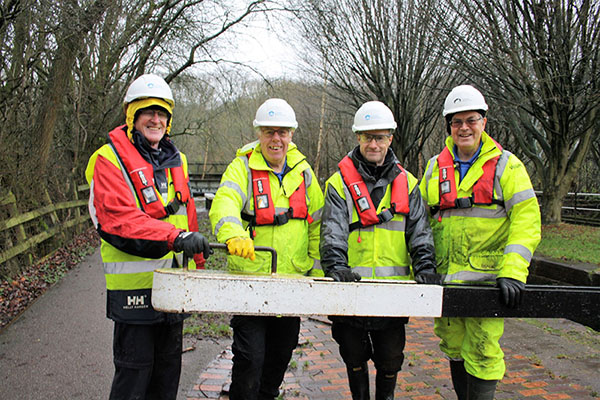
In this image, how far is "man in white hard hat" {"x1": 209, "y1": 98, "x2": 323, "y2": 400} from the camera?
3285 millimetres

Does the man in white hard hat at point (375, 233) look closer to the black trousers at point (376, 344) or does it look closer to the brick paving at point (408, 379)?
the black trousers at point (376, 344)

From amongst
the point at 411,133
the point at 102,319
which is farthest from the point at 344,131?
the point at 102,319

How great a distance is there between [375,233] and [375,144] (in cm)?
60

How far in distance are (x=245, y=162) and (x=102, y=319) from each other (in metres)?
3.87

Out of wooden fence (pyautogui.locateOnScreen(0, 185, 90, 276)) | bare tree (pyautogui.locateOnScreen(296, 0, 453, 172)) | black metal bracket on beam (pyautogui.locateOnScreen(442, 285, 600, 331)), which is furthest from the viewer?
bare tree (pyautogui.locateOnScreen(296, 0, 453, 172))

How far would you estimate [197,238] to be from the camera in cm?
278

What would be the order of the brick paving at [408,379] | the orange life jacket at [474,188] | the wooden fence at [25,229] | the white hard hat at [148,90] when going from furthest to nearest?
the wooden fence at [25,229] → the brick paving at [408,379] → the orange life jacket at [474,188] → the white hard hat at [148,90]

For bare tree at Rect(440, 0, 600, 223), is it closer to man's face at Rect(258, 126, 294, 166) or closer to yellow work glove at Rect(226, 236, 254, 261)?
man's face at Rect(258, 126, 294, 166)

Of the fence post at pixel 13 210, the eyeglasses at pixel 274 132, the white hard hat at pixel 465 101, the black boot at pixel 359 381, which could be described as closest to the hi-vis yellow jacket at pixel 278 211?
the eyeglasses at pixel 274 132

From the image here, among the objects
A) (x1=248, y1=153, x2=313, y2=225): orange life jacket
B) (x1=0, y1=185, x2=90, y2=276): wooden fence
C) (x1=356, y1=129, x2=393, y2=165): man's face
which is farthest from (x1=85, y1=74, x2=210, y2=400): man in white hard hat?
(x1=0, y1=185, x2=90, y2=276): wooden fence

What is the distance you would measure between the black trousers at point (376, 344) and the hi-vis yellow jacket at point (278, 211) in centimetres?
49

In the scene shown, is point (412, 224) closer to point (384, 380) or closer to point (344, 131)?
point (384, 380)

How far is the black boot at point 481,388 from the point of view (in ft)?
10.7

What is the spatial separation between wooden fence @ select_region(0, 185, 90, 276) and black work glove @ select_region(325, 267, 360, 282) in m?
5.94
